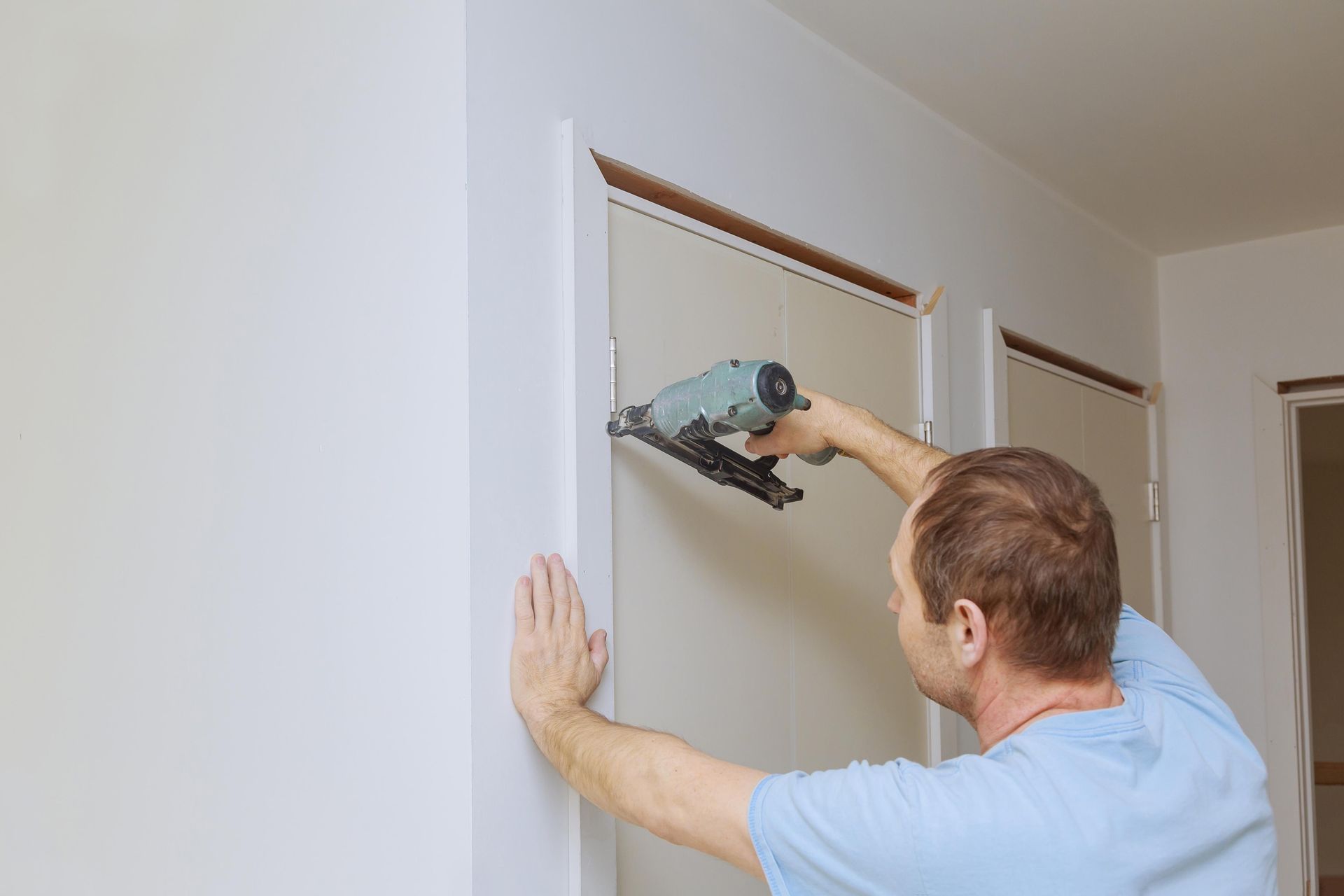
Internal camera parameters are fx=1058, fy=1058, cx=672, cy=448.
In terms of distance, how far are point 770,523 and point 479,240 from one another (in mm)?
729

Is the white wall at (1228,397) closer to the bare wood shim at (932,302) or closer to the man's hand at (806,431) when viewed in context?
the bare wood shim at (932,302)

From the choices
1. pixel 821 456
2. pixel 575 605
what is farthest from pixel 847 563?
pixel 575 605

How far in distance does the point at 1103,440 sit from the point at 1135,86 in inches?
45.7

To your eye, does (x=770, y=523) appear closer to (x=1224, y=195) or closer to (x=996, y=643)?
(x=996, y=643)

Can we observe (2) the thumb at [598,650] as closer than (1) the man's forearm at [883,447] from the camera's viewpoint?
Yes

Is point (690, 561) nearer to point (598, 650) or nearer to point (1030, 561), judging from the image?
point (598, 650)

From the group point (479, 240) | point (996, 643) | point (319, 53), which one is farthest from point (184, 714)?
point (996, 643)

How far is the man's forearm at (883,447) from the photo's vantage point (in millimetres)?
1505

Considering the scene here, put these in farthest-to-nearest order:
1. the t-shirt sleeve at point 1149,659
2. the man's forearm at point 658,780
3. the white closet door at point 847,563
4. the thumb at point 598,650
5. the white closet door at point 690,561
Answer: the white closet door at point 847,563 < the white closet door at point 690,561 < the thumb at point 598,650 < the t-shirt sleeve at point 1149,659 < the man's forearm at point 658,780

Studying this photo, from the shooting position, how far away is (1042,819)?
3.18 ft

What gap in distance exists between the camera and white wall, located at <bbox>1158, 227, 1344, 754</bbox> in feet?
10.7

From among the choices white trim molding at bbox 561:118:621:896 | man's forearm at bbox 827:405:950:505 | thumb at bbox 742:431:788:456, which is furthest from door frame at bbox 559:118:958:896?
man's forearm at bbox 827:405:950:505

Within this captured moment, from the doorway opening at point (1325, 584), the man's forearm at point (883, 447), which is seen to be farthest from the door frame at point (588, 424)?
the doorway opening at point (1325, 584)

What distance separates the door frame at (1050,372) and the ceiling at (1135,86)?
48 cm
